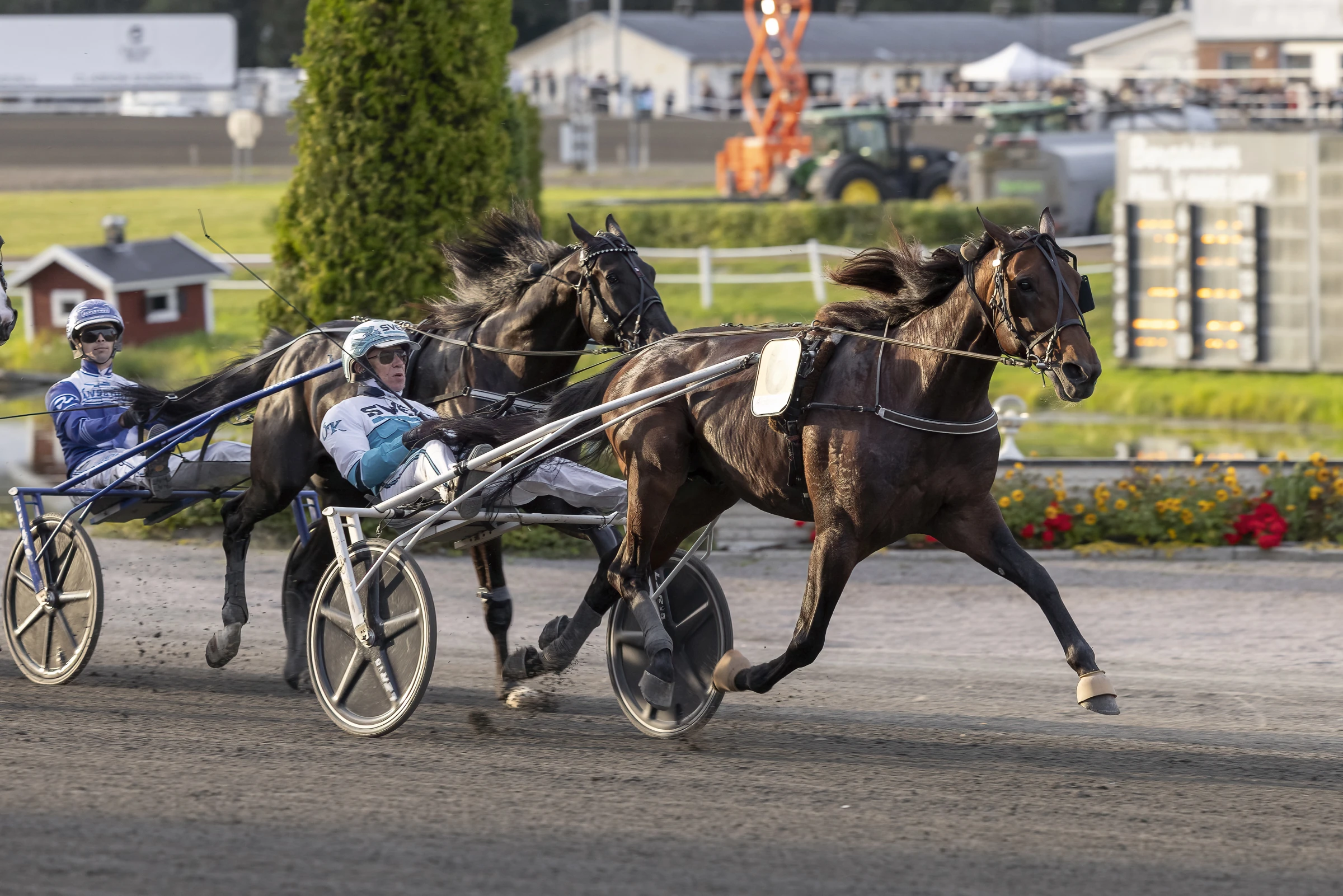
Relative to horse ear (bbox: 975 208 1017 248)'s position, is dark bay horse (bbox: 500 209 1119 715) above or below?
below

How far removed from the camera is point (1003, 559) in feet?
16.3

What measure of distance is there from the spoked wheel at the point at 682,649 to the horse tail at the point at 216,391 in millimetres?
2180

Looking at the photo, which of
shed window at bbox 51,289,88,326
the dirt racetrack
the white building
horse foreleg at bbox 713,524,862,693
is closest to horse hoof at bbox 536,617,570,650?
the dirt racetrack

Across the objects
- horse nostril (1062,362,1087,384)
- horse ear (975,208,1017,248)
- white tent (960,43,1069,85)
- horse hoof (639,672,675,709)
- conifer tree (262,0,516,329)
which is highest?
white tent (960,43,1069,85)

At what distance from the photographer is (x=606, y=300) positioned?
6.15 metres

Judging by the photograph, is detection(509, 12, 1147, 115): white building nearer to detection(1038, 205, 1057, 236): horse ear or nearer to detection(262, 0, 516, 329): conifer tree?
detection(262, 0, 516, 329): conifer tree

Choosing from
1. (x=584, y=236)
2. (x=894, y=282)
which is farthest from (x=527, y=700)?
(x=894, y=282)

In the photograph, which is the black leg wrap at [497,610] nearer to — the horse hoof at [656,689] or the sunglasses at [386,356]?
the sunglasses at [386,356]

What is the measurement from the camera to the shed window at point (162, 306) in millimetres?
17281

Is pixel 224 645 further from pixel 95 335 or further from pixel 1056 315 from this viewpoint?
pixel 1056 315

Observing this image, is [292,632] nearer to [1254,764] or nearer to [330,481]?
[330,481]

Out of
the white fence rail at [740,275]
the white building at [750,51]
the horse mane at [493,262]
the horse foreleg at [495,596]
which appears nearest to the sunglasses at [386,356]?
the horse mane at [493,262]

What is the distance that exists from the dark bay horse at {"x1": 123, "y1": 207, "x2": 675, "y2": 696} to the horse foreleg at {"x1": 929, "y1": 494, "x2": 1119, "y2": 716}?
1.53m

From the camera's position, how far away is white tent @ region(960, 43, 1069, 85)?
153 feet
